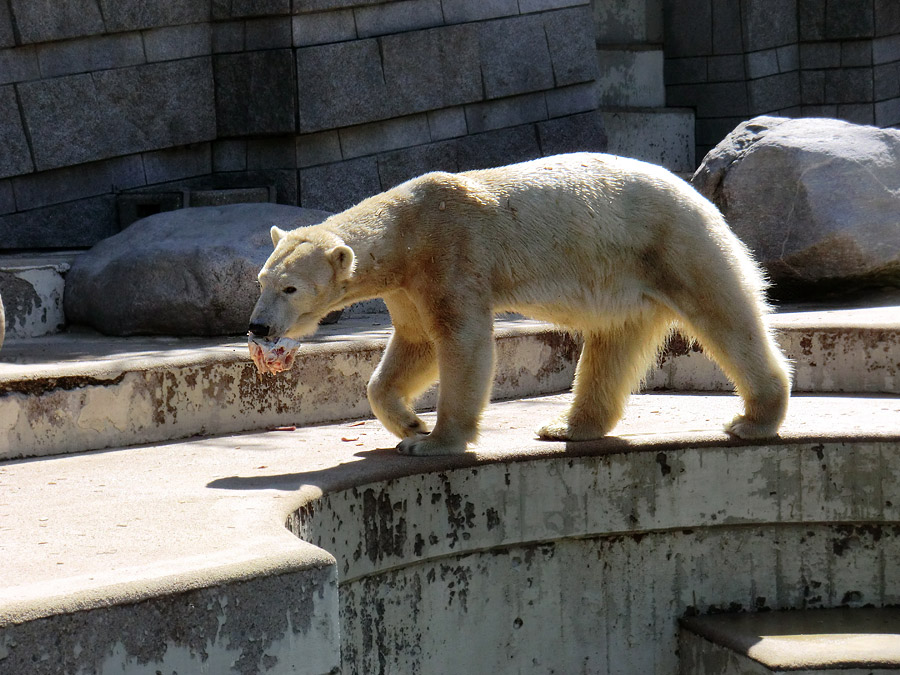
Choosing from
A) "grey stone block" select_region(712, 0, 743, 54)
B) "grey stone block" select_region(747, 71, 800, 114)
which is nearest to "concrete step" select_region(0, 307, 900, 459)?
"grey stone block" select_region(747, 71, 800, 114)

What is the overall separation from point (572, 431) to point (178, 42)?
16.6ft

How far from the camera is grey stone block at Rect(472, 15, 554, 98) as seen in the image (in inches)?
391

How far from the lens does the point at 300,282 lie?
425 centimetres

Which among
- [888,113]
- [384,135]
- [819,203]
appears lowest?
[819,203]

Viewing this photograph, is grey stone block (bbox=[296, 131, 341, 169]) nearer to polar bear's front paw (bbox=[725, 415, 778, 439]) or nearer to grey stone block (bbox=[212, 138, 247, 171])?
grey stone block (bbox=[212, 138, 247, 171])

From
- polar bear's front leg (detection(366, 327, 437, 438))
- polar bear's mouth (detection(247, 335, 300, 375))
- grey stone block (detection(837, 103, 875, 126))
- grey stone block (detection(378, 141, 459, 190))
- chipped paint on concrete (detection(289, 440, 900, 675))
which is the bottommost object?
chipped paint on concrete (detection(289, 440, 900, 675))

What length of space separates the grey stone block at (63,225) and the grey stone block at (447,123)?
2.49 metres

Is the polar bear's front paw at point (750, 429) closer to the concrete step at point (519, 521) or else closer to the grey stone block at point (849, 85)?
the concrete step at point (519, 521)

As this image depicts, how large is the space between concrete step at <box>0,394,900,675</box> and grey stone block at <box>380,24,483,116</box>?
4.12 metres

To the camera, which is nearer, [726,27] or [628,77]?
[628,77]

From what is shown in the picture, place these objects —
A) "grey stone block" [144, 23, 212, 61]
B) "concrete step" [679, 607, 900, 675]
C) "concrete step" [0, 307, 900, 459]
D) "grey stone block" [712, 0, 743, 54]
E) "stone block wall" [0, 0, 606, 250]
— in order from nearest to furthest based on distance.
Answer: "concrete step" [679, 607, 900, 675] < "concrete step" [0, 307, 900, 459] < "stone block wall" [0, 0, 606, 250] < "grey stone block" [144, 23, 212, 61] < "grey stone block" [712, 0, 743, 54]

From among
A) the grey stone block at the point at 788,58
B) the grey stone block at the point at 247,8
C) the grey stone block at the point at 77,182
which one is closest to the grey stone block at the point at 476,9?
the grey stone block at the point at 247,8

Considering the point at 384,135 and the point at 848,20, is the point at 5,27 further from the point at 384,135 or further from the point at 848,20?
the point at 848,20

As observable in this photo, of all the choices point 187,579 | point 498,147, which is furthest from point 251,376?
point 498,147
